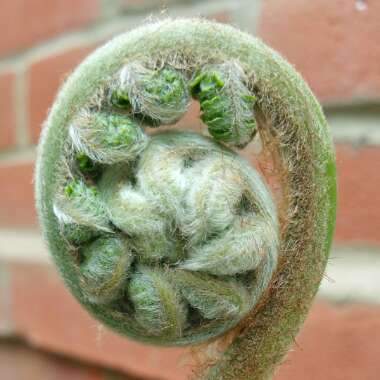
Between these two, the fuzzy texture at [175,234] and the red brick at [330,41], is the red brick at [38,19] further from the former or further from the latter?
the fuzzy texture at [175,234]

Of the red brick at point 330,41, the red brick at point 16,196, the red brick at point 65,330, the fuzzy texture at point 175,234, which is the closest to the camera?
the fuzzy texture at point 175,234

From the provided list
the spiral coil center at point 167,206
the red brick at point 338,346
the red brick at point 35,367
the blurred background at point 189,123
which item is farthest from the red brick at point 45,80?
the spiral coil center at point 167,206

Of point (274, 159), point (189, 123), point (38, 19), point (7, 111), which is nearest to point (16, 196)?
point (7, 111)

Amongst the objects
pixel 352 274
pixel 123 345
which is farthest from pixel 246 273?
pixel 123 345

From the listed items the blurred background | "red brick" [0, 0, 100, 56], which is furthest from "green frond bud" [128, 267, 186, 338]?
"red brick" [0, 0, 100, 56]

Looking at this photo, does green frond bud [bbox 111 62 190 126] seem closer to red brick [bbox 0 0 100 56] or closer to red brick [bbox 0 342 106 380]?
red brick [bbox 0 0 100 56]

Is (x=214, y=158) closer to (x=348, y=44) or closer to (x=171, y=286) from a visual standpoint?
(x=171, y=286)

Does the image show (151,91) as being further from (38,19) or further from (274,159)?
(38,19)

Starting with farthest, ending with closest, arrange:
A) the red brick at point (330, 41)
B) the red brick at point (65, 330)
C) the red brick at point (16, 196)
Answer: the red brick at point (16, 196)
the red brick at point (65, 330)
the red brick at point (330, 41)
